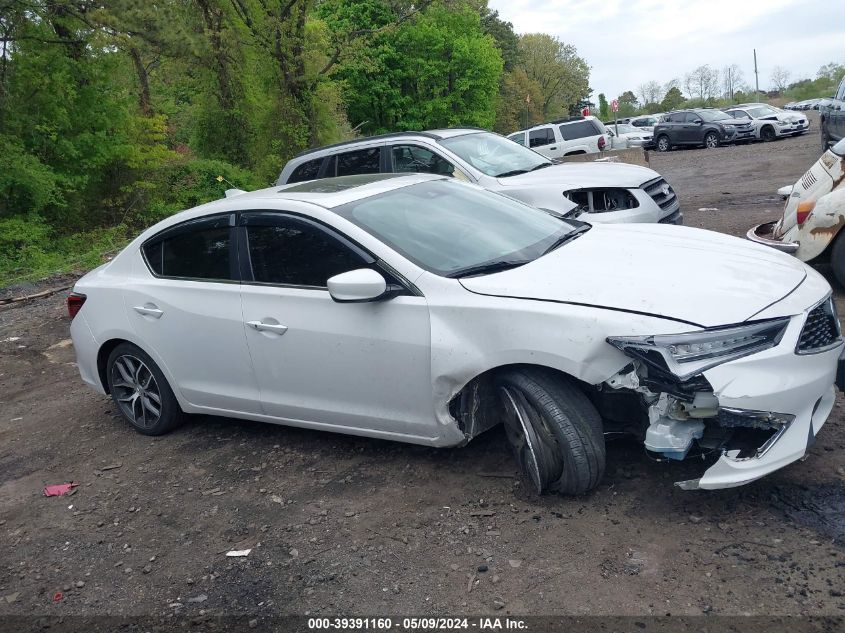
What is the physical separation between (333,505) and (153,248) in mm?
2354

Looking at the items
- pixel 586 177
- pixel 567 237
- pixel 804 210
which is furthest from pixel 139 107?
pixel 567 237

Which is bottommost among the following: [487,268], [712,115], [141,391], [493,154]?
[141,391]

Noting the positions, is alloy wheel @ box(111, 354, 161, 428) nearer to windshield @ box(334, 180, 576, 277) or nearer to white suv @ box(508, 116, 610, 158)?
windshield @ box(334, 180, 576, 277)

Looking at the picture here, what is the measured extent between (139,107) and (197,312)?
1967 cm

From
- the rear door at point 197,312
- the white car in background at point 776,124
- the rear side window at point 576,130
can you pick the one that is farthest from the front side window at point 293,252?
the white car in background at point 776,124

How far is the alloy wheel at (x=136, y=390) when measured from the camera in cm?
553

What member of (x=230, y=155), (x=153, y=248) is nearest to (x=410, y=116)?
(x=230, y=155)

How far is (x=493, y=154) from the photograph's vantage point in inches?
360

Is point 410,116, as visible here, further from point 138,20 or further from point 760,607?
point 760,607

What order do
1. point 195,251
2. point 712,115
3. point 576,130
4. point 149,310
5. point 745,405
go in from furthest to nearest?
point 712,115, point 576,130, point 149,310, point 195,251, point 745,405

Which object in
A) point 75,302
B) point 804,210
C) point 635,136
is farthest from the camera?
point 635,136

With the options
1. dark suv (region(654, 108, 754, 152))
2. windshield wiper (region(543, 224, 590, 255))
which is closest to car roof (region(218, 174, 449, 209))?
windshield wiper (region(543, 224, 590, 255))

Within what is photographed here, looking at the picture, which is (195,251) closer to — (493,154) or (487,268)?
(487,268)

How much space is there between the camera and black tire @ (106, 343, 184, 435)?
5441 millimetres
